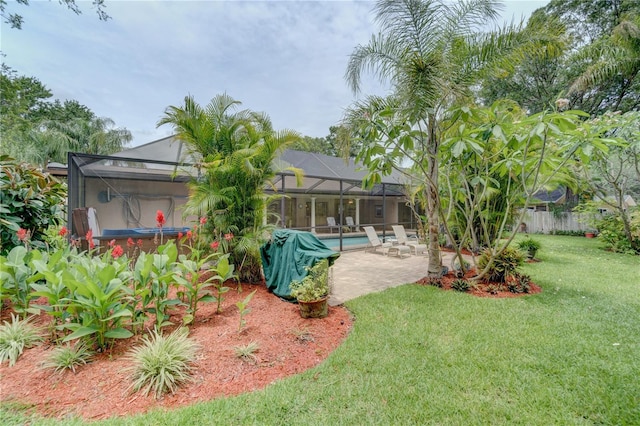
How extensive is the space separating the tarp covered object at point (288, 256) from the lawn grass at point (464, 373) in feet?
3.58

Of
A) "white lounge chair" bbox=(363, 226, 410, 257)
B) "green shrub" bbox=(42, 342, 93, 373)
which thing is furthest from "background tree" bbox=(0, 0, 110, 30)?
"white lounge chair" bbox=(363, 226, 410, 257)

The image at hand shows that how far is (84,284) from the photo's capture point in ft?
9.14

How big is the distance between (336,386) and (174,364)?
5.24 feet

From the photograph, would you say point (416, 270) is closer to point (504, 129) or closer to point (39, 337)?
point (504, 129)

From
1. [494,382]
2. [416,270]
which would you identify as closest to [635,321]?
[494,382]

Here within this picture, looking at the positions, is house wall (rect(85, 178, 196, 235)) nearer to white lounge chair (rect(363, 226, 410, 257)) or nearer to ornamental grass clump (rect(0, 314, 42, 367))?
ornamental grass clump (rect(0, 314, 42, 367))

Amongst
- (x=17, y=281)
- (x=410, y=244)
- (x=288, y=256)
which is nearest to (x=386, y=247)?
(x=410, y=244)

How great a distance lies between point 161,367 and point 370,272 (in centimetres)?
569

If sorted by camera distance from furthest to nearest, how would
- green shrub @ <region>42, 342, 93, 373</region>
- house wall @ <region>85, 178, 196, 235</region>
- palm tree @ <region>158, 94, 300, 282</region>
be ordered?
house wall @ <region>85, 178, 196, 235</region>, palm tree @ <region>158, 94, 300, 282</region>, green shrub @ <region>42, 342, 93, 373</region>

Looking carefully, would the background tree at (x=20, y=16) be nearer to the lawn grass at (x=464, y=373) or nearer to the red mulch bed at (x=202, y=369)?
the red mulch bed at (x=202, y=369)

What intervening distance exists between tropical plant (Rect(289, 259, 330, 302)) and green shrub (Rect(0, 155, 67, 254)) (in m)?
4.01

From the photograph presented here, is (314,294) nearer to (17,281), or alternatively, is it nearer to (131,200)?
(17,281)

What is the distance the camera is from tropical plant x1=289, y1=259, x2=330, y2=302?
4.23 meters

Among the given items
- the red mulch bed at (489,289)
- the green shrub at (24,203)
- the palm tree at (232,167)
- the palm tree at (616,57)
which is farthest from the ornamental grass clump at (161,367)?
the palm tree at (616,57)
